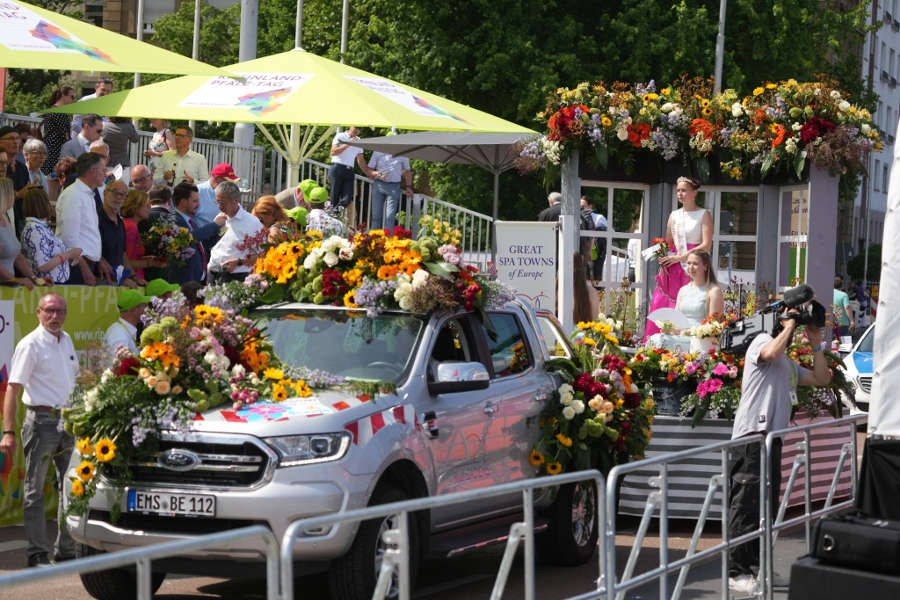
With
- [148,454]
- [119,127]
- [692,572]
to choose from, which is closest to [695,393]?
[692,572]

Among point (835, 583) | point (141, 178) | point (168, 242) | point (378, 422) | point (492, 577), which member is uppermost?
point (141, 178)

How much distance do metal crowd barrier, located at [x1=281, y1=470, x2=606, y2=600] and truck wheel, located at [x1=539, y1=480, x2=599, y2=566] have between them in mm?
1530

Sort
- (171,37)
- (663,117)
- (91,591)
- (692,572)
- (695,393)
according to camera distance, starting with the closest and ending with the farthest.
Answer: (91,591) → (692,572) → (695,393) → (663,117) → (171,37)

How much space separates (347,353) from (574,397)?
207 centimetres

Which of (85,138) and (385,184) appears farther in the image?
(385,184)

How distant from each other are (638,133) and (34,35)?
294 inches

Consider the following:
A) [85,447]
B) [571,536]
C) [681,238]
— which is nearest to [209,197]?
[681,238]

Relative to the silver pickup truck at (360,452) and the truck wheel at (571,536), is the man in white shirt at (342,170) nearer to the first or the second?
the silver pickup truck at (360,452)

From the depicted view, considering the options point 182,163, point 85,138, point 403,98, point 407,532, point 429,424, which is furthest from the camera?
point 182,163

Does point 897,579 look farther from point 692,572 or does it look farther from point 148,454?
point 148,454

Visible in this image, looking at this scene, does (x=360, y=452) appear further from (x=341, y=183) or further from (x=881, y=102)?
(x=881, y=102)

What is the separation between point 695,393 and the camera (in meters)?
12.1

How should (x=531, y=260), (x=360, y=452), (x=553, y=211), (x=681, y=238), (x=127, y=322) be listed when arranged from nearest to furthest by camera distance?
(x=360, y=452), (x=127, y=322), (x=681, y=238), (x=531, y=260), (x=553, y=211)

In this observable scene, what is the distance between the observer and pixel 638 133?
1633 cm
